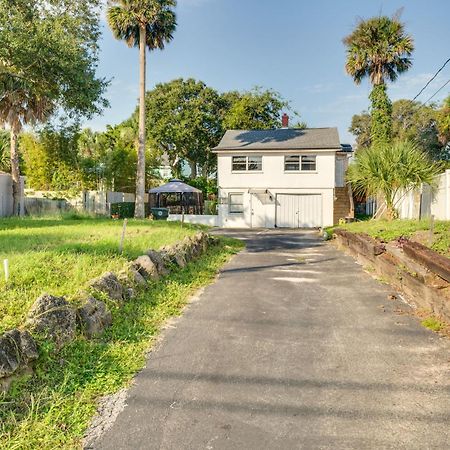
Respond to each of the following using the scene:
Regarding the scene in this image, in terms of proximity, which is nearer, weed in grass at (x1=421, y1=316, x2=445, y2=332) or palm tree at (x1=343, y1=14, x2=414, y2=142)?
weed in grass at (x1=421, y1=316, x2=445, y2=332)

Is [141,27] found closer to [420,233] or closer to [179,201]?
[179,201]

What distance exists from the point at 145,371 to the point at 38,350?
3.39 feet

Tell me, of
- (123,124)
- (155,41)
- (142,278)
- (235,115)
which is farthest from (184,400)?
(123,124)

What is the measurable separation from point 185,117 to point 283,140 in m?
16.0

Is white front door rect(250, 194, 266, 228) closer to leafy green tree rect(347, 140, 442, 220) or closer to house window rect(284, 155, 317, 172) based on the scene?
house window rect(284, 155, 317, 172)

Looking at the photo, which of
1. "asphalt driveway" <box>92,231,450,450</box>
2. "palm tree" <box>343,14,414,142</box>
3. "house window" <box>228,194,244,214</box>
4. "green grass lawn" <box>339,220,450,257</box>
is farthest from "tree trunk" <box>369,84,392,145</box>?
"asphalt driveway" <box>92,231,450,450</box>

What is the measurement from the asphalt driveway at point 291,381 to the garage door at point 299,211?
21.0 meters

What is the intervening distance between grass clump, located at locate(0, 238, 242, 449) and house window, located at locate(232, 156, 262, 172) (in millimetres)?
23202

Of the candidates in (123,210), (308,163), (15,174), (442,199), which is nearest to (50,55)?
(15,174)

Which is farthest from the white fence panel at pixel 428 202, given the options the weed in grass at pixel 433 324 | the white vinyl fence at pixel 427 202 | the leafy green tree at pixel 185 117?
the leafy green tree at pixel 185 117

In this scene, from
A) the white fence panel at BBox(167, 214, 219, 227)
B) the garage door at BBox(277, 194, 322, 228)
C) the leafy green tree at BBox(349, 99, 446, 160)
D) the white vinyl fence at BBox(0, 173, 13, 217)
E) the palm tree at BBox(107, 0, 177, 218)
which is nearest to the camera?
the white vinyl fence at BBox(0, 173, 13, 217)

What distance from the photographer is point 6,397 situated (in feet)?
11.4

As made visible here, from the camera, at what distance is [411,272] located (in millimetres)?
7660

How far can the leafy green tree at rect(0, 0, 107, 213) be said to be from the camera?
44.3 ft
